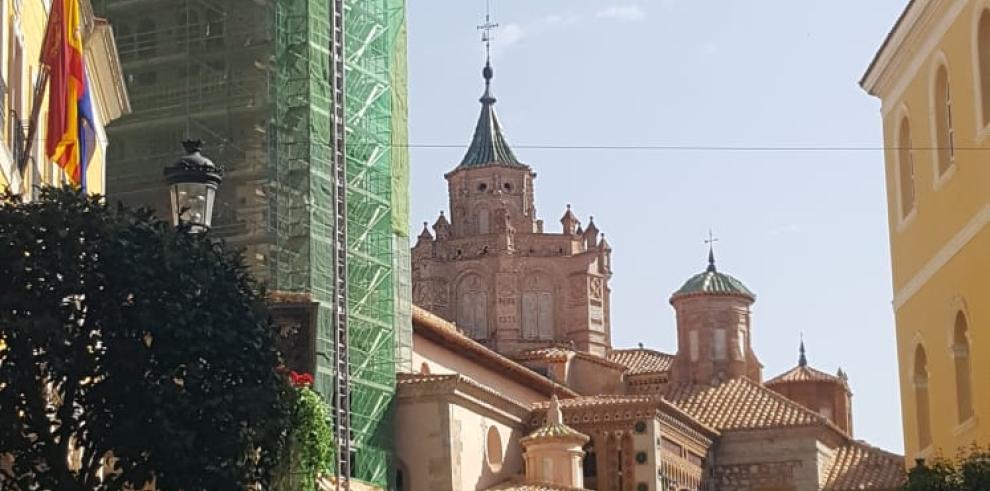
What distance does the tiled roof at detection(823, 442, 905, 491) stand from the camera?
57.8 m

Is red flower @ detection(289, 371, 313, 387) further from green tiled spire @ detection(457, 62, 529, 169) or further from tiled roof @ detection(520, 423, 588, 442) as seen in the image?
green tiled spire @ detection(457, 62, 529, 169)

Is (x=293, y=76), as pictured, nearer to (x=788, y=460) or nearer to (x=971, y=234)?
(x=788, y=460)

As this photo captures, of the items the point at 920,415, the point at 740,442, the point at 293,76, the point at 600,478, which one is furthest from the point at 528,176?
the point at 920,415

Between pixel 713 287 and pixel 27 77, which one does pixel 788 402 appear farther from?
pixel 27 77

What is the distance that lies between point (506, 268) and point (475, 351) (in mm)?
25456

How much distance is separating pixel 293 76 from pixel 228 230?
11.2 feet

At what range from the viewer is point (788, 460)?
5941 centimetres

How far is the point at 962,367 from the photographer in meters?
23.9

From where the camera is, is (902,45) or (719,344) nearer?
(902,45)

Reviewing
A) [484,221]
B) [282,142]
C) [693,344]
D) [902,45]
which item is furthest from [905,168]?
[484,221]

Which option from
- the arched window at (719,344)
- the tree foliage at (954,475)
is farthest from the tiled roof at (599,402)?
the tree foliage at (954,475)

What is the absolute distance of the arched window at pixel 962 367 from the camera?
23797 mm

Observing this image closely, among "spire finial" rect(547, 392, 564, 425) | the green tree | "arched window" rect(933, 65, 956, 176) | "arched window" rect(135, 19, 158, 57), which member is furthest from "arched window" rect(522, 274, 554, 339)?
the green tree

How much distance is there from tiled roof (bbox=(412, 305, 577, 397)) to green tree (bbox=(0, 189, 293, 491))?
38372 mm
